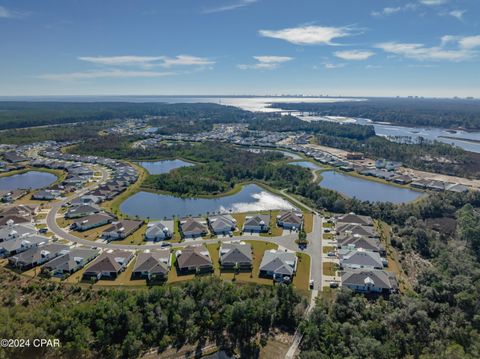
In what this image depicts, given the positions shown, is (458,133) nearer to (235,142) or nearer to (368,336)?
(235,142)

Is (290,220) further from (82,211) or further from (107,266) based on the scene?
(82,211)

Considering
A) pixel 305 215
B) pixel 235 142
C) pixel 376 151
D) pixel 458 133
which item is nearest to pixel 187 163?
pixel 235 142

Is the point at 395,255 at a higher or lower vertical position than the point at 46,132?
lower

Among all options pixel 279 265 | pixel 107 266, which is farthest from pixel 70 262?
pixel 279 265

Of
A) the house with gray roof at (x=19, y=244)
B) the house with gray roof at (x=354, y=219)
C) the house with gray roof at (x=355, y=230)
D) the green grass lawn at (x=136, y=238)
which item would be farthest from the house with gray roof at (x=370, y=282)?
the house with gray roof at (x=19, y=244)

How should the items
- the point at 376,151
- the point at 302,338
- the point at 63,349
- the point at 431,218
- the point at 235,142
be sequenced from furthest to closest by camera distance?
the point at 235,142
the point at 376,151
the point at 431,218
the point at 302,338
the point at 63,349
